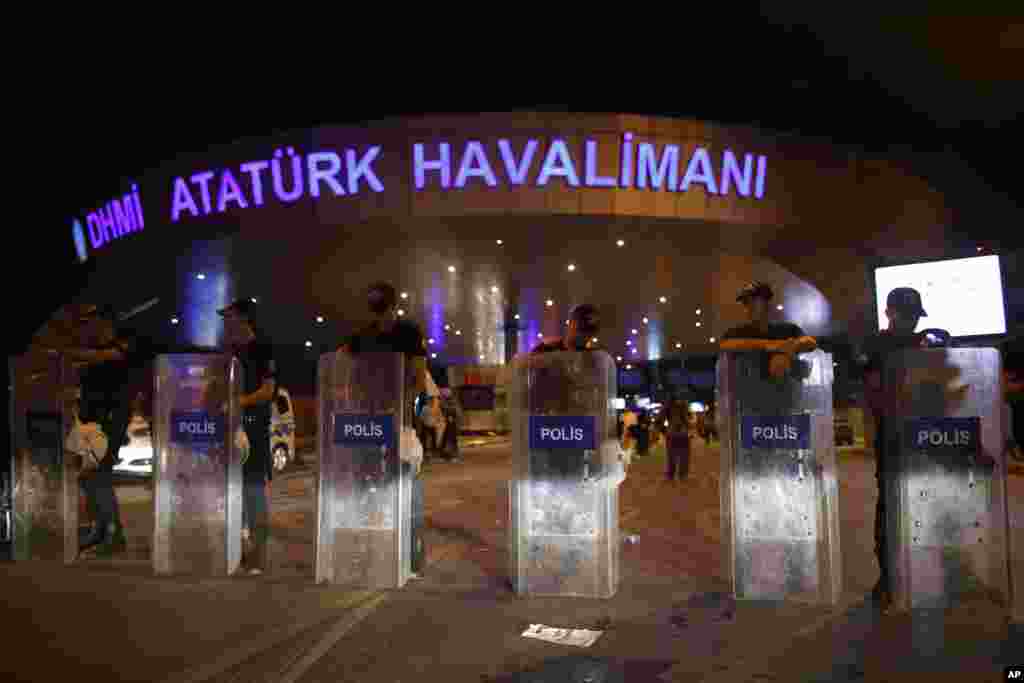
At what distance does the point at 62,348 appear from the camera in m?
6.38

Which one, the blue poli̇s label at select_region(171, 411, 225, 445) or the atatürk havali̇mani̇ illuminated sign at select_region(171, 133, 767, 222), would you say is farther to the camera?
the atatürk havali̇mani̇ illuminated sign at select_region(171, 133, 767, 222)

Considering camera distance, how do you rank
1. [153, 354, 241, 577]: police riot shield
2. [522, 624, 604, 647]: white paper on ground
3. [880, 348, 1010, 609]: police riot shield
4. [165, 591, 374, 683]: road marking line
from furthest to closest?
[153, 354, 241, 577]: police riot shield
[880, 348, 1010, 609]: police riot shield
[522, 624, 604, 647]: white paper on ground
[165, 591, 374, 683]: road marking line

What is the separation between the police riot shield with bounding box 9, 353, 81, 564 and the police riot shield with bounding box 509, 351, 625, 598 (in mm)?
3710

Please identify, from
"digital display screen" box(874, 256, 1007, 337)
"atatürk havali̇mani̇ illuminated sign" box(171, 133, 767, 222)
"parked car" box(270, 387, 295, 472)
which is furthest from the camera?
"parked car" box(270, 387, 295, 472)

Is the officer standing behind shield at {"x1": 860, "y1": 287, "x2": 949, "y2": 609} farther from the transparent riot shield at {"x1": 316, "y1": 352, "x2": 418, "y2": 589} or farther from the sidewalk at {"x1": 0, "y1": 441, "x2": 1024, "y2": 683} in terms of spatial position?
the transparent riot shield at {"x1": 316, "y1": 352, "x2": 418, "y2": 589}

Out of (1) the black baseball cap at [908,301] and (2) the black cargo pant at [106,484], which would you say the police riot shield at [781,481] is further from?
(2) the black cargo pant at [106,484]

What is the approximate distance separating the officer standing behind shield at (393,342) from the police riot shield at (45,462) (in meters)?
2.60

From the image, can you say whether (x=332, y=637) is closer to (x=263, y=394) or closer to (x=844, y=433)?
(x=263, y=394)

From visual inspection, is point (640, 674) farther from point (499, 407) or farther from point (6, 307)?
point (499, 407)

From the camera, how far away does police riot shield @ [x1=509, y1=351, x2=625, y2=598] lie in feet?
16.6

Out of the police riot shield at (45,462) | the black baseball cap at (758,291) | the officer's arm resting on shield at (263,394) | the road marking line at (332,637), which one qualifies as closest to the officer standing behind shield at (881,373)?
the black baseball cap at (758,291)

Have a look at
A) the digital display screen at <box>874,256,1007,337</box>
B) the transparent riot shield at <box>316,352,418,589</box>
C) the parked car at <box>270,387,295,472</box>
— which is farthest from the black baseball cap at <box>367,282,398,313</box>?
the parked car at <box>270,387,295,472</box>

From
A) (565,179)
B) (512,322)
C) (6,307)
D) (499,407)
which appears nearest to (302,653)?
(565,179)

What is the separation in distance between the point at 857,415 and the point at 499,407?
69.2 ft
